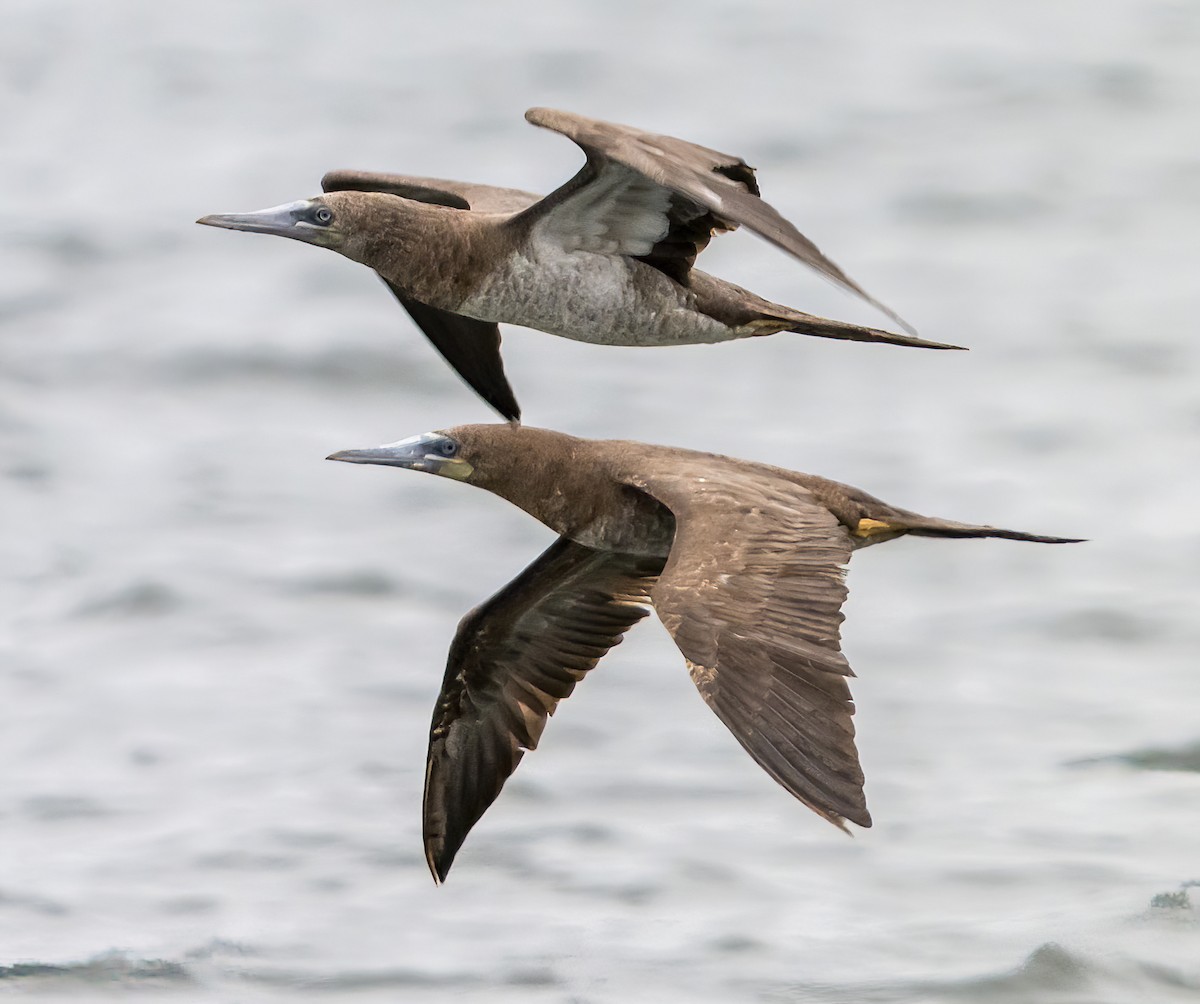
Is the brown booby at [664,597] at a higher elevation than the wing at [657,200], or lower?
lower

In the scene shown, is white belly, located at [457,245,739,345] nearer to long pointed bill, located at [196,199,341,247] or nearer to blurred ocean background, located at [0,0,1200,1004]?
long pointed bill, located at [196,199,341,247]

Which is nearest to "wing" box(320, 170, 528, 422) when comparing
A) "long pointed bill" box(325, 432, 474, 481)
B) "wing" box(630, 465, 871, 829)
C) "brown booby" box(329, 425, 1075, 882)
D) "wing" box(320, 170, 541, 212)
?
"wing" box(320, 170, 541, 212)

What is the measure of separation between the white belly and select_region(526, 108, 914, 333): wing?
0.09 metres

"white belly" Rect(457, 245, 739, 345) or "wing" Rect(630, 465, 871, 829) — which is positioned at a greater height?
"white belly" Rect(457, 245, 739, 345)

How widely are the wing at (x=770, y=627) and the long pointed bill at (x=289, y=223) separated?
1.81 m

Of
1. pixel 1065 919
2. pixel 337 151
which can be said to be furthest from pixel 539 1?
pixel 1065 919

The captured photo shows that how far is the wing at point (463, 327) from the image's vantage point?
11.0 m

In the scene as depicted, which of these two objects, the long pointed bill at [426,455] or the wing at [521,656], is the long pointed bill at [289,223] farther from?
the wing at [521,656]

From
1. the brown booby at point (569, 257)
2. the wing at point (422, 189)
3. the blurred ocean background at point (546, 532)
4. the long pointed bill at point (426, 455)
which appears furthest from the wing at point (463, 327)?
the blurred ocean background at point (546, 532)

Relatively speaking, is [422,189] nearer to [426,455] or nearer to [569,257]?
[569,257]

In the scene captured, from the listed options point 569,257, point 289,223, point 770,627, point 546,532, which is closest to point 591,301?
point 569,257

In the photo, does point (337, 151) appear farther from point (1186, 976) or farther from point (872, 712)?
point (1186, 976)

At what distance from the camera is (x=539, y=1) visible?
23672 millimetres

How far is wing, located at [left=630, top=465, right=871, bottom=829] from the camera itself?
7.77 metres
